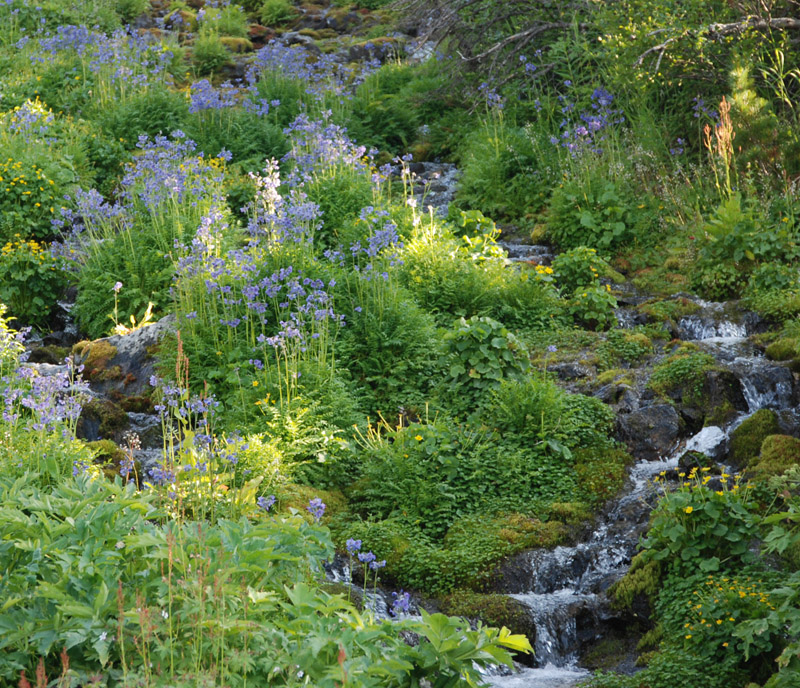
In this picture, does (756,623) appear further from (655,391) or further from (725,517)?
(655,391)

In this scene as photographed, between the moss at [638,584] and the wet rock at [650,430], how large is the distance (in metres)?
1.58

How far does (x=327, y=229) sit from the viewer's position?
934cm

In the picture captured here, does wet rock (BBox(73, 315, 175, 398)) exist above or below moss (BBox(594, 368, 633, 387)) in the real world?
above

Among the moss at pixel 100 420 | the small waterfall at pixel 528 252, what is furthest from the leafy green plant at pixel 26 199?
the small waterfall at pixel 528 252

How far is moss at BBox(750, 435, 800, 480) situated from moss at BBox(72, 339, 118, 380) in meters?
5.22

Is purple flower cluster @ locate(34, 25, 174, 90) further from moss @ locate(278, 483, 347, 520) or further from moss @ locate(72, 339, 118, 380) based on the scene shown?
moss @ locate(278, 483, 347, 520)

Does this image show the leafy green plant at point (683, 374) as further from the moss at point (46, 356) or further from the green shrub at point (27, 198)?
the green shrub at point (27, 198)

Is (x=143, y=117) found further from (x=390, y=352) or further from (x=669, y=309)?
(x=669, y=309)

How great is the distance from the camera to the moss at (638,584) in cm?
508

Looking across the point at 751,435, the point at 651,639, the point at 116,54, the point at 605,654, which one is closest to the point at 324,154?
the point at 116,54

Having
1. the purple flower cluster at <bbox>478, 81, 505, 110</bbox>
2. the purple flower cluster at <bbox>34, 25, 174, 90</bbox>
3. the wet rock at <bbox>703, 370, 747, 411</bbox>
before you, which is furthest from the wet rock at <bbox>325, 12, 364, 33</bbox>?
the wet rock at <bbox>703, 370, 747, 411</bbox>

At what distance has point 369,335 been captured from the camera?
7.62 meters

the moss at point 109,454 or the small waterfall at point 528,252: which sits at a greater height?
the small waterfall at point 528,252

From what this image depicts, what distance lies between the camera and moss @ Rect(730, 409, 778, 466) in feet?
20.4
